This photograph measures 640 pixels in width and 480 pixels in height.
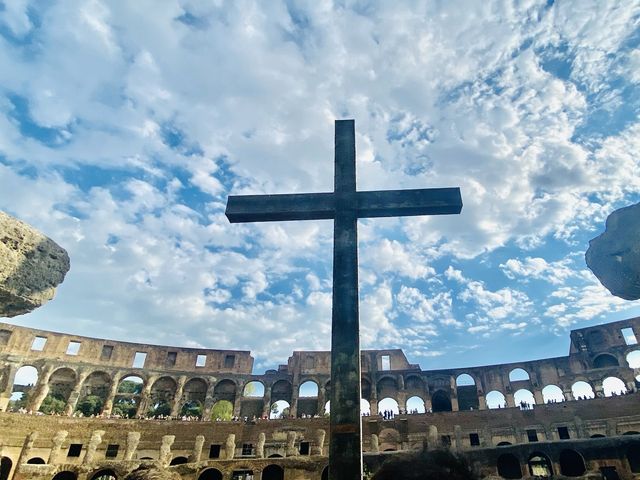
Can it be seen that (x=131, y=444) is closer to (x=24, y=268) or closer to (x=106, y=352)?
(x=106, y=352)

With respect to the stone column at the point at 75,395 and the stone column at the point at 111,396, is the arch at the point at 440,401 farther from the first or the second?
the stone column at the point at 75,395

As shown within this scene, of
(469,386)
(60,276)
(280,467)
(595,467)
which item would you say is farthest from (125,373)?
(595,467)

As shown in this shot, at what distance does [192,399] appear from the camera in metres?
39.3

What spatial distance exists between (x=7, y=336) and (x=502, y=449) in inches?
1508

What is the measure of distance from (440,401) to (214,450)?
22.5 m

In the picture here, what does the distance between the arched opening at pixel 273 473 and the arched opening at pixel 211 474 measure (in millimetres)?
2627

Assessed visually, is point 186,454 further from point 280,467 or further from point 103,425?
point 280,467

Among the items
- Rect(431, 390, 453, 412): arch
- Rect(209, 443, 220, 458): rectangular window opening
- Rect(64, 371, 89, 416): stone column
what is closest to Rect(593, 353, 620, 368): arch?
Rect(431, 390, 453, 412): arch

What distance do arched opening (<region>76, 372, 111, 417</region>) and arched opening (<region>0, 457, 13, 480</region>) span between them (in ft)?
32.9

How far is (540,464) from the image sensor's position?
25.2 metres

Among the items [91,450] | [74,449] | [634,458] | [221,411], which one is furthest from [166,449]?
[634,458]

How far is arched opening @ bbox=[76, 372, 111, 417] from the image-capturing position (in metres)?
37.2

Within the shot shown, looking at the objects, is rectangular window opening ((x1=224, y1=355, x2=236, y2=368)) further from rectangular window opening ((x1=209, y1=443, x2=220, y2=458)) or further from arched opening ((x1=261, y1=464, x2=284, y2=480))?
arched opening ((x1=261, y1=464, x2=284, y2=480))

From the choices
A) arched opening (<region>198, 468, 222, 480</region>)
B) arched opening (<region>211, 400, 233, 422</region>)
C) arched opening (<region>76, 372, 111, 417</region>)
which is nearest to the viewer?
arched opening (<region>198, 468, 222, 480</region>)
